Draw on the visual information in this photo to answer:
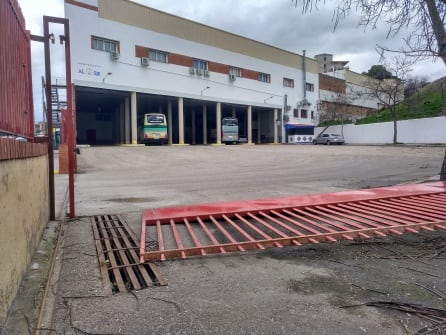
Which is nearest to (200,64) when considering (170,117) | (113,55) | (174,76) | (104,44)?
(174,76)

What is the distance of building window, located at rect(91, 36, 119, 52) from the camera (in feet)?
112

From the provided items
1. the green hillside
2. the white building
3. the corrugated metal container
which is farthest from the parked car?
the corrugated metal container

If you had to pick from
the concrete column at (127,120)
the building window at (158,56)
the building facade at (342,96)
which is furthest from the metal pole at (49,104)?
the building facade at (342,96)

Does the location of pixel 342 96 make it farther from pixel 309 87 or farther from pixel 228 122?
pixel 228 122

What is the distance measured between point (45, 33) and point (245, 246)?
473cm

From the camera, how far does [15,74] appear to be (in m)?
4.73

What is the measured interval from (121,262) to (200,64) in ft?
134

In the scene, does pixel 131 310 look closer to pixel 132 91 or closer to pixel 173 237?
pixel 173 237

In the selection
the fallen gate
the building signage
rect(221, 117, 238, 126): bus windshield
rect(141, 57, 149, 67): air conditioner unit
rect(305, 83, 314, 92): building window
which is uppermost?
rect(305, 83, 314, 92): building window

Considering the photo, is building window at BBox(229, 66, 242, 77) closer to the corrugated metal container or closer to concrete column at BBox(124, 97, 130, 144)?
concrete column at BBox(124, 97, 130, 144)

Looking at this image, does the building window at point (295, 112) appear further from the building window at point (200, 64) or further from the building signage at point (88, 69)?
the building signage at point (88, 69)

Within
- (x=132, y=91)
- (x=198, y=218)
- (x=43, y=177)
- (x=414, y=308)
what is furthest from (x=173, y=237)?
(x=132, y=91)

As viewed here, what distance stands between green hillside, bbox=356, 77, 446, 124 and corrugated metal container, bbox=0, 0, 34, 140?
134 feet

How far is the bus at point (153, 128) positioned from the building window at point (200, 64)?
9.20m
